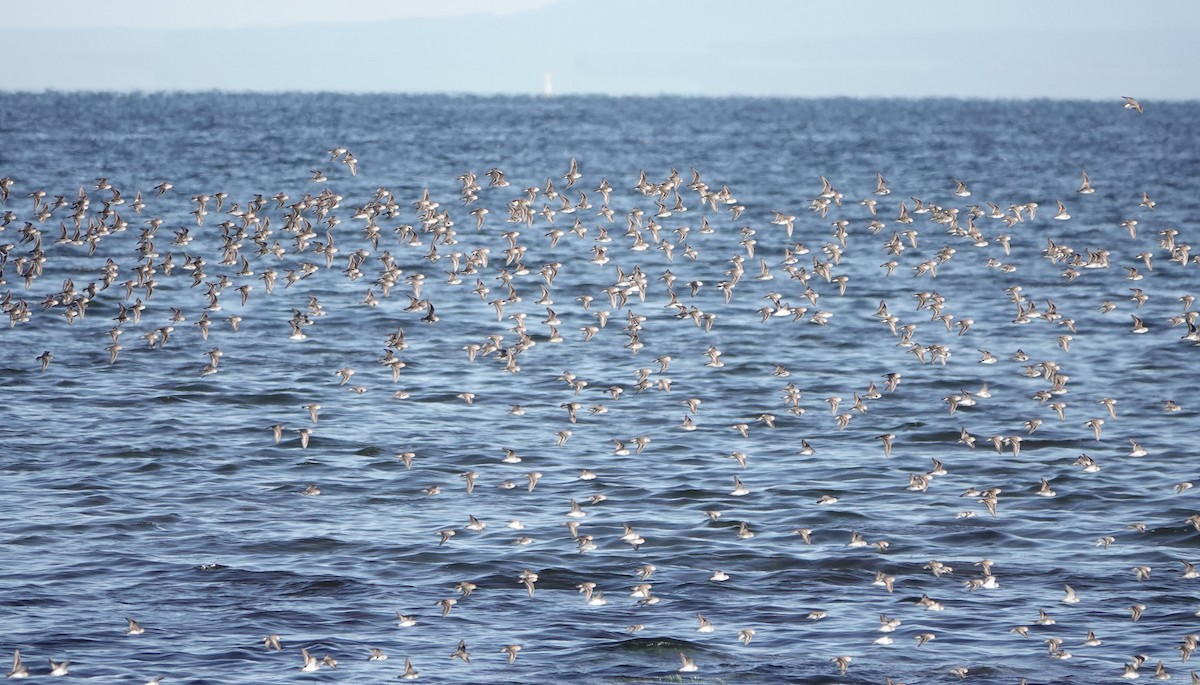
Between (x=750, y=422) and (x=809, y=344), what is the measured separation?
11547 mm

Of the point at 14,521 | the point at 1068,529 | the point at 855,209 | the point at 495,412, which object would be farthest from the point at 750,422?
the point at 855,209

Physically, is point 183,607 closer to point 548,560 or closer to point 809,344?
point 548,560

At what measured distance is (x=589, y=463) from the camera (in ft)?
125

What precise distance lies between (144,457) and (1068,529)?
20.0 metres

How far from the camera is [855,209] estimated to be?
303 feet

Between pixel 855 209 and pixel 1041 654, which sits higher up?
pixel 855 209

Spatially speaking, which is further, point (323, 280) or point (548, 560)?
point (323, 280)

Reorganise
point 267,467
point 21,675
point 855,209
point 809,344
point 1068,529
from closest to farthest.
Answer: point 21,675 → point 1068,529 → point 267,467 → point 809,344 → point 855,209

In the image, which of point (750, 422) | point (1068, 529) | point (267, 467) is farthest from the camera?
point (750, 422)

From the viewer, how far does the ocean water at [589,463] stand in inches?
1041

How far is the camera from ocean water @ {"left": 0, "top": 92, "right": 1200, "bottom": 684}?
26453 millimetres

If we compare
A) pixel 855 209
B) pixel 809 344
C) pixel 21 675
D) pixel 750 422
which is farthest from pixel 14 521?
pixel 855 209

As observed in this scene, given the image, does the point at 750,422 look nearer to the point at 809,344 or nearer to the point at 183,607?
the point at 809,344

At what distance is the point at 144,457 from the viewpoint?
37.4 metres
